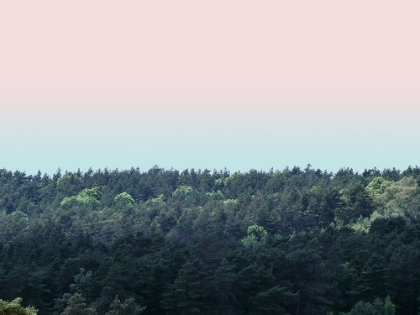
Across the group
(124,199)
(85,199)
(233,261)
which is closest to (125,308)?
(233,261)

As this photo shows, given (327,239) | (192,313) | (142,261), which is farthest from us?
(327,239)

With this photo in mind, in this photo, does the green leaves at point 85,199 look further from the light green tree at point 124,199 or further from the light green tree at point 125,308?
the light green tree at point 125,308

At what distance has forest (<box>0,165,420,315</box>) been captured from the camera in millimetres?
52281

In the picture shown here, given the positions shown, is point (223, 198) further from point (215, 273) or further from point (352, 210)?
point (215, 273)

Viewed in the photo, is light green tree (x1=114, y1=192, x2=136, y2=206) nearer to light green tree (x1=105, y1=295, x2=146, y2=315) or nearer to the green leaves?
the green leaves

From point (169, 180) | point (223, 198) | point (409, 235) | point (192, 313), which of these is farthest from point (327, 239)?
point (169, 180)

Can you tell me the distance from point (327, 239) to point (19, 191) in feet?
345

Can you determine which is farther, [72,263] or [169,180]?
[169,180]

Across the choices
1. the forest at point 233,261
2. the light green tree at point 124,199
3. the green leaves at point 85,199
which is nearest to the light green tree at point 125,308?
the forest at point 233,261

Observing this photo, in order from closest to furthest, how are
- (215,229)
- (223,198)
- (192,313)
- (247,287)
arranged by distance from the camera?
1. (192,313)
2. (247,287)
3. (215,229)
4. (223,198)

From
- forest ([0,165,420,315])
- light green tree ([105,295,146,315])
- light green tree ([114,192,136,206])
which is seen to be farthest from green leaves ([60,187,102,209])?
light green tree ([105,295,146,315])

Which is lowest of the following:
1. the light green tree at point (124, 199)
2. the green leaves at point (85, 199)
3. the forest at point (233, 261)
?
the green leaves at point (85, 199)

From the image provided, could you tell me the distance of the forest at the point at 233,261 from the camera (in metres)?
52.3

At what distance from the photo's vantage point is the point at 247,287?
55344 millimetres
